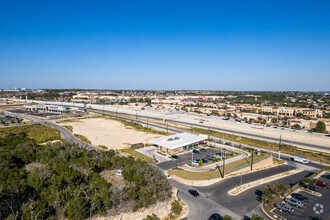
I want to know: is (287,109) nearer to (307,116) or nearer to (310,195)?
(307,116)

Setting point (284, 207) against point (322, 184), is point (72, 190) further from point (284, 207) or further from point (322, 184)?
point (322, 184)

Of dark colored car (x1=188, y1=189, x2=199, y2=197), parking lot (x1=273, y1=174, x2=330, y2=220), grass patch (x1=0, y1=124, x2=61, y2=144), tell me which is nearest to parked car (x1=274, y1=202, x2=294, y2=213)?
parking lot (x1=273, y1=174, x2=330, y2=220)

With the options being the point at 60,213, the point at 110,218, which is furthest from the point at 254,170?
the point at 60,213

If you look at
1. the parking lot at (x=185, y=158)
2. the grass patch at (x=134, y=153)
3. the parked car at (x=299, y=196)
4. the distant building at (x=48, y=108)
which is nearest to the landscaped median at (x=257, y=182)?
the parked car at (x=299, y=196)

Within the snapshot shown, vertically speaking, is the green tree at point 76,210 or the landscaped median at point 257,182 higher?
the green tree at point 76,210

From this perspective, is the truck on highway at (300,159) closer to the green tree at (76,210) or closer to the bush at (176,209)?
the bush at (176,209)
